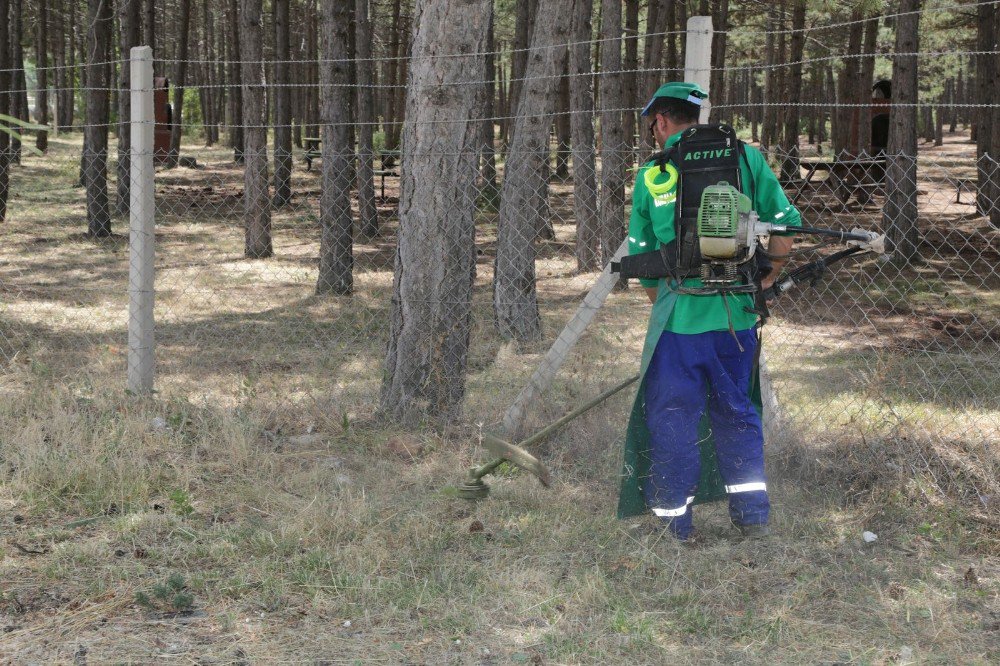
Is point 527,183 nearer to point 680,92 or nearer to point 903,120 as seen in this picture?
point 680,92

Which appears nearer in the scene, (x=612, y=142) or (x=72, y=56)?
(x=612, y=142)

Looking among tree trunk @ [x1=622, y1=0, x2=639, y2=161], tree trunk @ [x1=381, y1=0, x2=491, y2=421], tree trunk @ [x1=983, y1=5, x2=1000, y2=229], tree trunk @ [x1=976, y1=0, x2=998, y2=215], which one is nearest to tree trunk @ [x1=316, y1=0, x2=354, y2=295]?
tree trunk @ [x1=622, y1=0, x2=639, y2=161]

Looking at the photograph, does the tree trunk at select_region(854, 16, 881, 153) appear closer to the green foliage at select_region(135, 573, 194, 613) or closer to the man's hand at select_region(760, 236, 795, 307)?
the man's hand at select_region(760, 236, 795, 307)

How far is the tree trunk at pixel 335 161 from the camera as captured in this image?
10727 millimetres

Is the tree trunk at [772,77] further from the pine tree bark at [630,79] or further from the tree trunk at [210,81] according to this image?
the tree trunk at [210,81]

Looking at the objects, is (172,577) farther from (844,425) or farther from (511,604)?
(844,425)

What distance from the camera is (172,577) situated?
3801 mm

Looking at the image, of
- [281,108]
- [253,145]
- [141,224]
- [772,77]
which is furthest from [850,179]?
[141,224]

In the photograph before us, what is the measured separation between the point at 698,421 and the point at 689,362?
27 centimetres

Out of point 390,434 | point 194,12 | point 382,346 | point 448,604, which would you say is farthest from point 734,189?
point 194,12

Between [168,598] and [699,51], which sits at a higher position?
[699,51]

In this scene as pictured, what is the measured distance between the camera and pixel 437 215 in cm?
555

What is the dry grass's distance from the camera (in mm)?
3494

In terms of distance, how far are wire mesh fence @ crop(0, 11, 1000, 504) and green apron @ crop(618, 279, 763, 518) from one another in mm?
907
